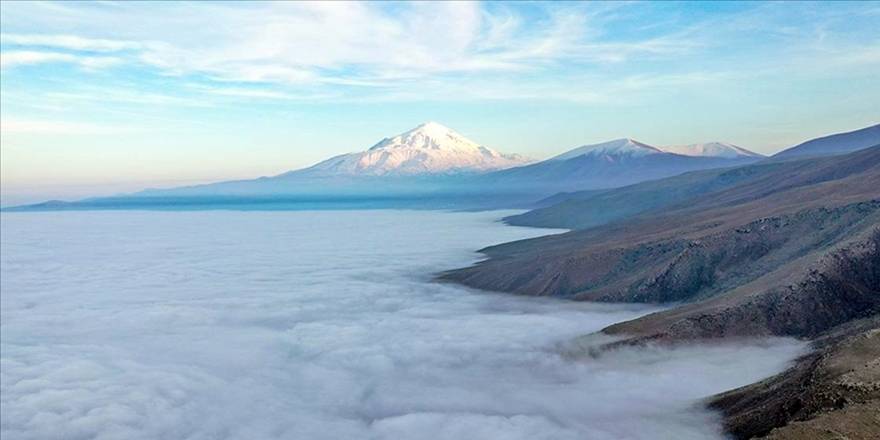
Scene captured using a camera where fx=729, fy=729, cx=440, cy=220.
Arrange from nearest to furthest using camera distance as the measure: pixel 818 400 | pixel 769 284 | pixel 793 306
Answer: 1. pixel 818 400
2. pixel 793 306
3. pixel 769 284

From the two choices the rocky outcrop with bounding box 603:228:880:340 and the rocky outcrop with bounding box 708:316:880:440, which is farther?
the rocky outcrop with bounding box 603:228:880:340

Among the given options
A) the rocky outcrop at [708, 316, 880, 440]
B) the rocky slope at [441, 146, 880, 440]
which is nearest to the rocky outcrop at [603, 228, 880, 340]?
the rocky slope at [441, 146, 880, 440]

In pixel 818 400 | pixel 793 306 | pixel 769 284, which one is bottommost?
pixel 818 400

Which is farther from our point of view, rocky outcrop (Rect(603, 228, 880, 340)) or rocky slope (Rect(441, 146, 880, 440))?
rocky outcrop (Rect(603, 228, 880, 340))

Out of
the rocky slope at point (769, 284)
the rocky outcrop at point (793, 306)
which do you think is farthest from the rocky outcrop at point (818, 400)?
the rocky outcrop at point (793, 306)

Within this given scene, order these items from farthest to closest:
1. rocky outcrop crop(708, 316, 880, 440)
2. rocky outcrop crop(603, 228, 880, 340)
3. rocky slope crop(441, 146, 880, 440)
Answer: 1. rocky outcrop crop(603, 228, 880, 340)
2. rocky slope crop(441, 146, 880, 440)
3. rocky outcrop crop(708, 316, 880, 440)

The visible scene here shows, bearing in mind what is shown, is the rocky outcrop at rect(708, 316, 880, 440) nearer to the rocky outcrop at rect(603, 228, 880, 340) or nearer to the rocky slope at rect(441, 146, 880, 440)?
the rocky slope at rect(441, 146, 880, 440)

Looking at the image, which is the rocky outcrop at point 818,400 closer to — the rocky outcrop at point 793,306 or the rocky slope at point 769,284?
the rocky slope at point 769,284

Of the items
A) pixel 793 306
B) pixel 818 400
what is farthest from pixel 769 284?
pixel 818 400

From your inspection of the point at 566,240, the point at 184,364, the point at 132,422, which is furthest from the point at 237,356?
the point at 566,240

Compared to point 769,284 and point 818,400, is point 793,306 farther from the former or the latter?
point 818,400

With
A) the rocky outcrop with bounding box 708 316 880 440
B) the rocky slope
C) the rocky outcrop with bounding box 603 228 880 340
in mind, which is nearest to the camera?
the rocky outcrop with bounding box 708 316 880 440
